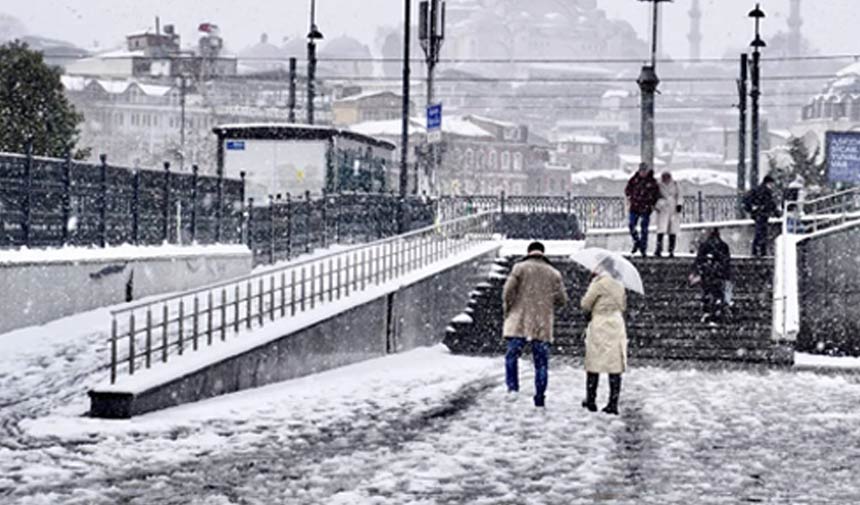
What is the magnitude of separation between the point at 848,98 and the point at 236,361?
11309 cm

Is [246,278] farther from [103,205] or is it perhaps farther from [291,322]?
[103,205]

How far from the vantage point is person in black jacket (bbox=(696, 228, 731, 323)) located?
21.0 meters

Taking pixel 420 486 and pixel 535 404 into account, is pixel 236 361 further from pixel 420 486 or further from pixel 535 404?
pixel 420 486

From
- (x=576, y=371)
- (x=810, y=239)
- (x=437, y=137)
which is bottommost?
(x=576, y=371)

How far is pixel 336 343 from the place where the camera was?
55.1 feet

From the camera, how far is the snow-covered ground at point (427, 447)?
898 centimetres

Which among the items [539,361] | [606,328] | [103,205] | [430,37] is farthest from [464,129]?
[606,328]

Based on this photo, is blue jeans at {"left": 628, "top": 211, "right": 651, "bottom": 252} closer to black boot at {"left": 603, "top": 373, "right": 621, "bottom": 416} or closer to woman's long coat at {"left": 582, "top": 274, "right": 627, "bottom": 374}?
woman's long coat at {"left": 582, "top": 274, "right": 627, "bottom": 374}

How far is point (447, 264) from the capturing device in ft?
71.4

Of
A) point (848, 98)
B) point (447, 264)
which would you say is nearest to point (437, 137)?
point (447, 264)

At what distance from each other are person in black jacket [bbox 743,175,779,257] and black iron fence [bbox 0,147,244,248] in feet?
32.2

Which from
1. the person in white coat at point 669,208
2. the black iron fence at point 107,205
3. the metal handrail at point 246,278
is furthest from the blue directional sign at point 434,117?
the person in white coat at point 669,208

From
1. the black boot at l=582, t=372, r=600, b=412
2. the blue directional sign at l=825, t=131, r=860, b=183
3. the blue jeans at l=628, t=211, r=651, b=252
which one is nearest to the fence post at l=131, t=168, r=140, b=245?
the blue jeans at l=628, t=211, r=651, b=252

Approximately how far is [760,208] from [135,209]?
11637 mm
